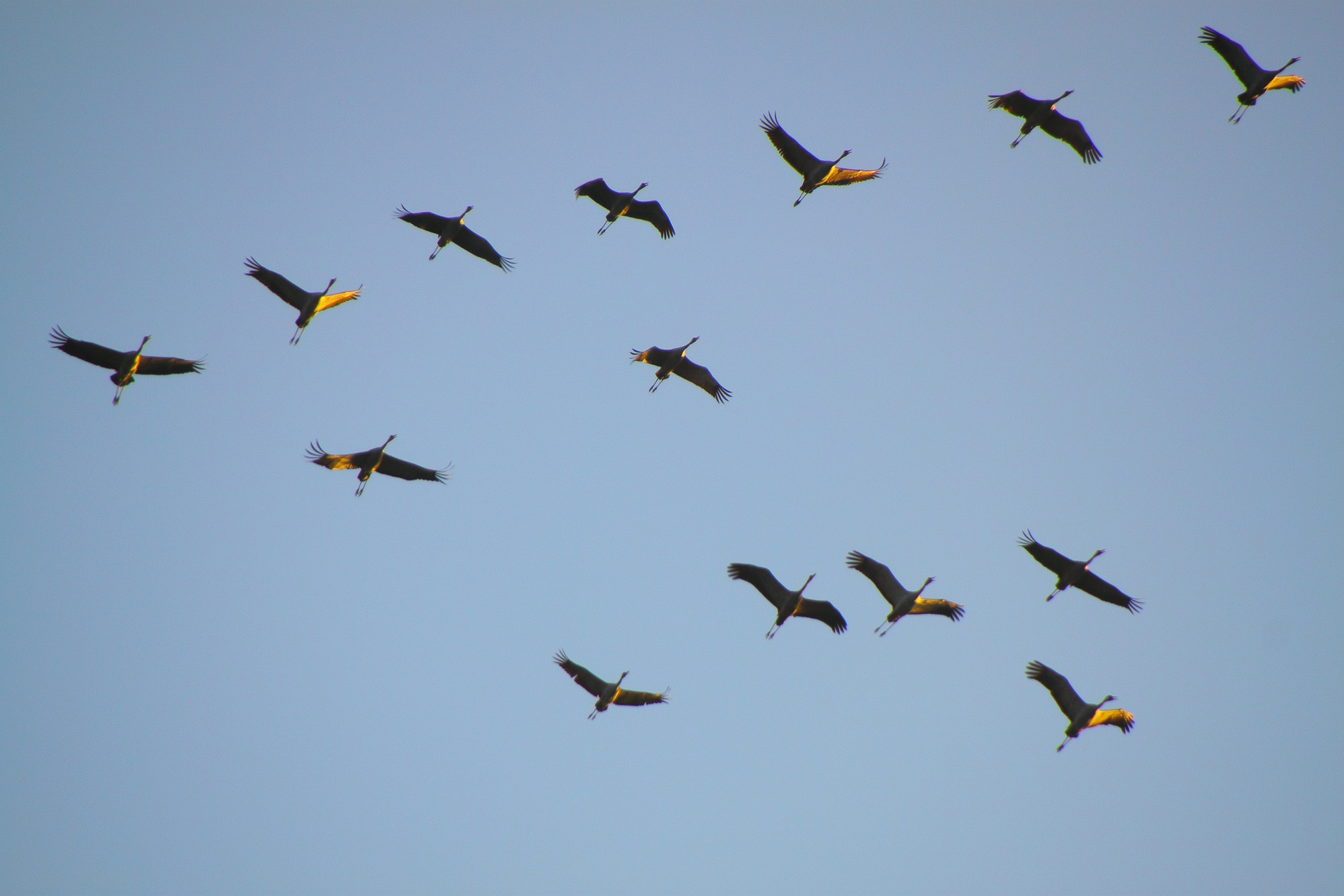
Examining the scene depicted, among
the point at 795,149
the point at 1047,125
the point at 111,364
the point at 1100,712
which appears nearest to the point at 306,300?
the point at 111,364

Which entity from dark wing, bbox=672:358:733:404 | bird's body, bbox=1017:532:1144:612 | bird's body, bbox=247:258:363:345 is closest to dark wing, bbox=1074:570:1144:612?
bird's body, bbox=1017:532:1144:612

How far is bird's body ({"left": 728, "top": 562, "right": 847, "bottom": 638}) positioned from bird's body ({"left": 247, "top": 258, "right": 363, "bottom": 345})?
1138cm

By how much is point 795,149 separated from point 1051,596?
12526mm

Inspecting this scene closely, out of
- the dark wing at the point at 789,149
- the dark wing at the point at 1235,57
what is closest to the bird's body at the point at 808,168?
the dark wing at the point at 789,149

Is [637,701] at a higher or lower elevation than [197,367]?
lower

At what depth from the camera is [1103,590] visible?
2797 cm

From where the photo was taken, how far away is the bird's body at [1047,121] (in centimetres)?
2798

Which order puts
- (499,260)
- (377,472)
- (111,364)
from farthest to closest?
1. (499,260)
2. (377,472)
3. (111,364)

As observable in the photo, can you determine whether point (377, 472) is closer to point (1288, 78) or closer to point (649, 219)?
point (649, 219)

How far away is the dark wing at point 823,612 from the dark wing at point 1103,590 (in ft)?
19.1

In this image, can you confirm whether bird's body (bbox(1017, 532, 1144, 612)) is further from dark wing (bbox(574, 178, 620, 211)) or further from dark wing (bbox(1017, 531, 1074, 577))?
dark wing (bbox(574, 178, 620, 211))

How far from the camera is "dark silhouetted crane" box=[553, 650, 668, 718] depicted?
30953 millimetres

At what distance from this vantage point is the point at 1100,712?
1053 inches

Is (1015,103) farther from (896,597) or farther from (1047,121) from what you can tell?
(896,597)
